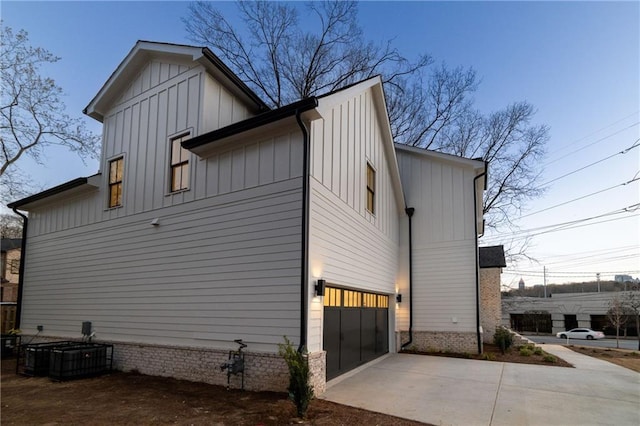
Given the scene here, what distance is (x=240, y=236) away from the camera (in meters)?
Answer: 8.10

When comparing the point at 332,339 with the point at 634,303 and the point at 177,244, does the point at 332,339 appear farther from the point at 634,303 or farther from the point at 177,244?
the point at 634,303

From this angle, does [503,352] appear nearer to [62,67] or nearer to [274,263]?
[274,263]

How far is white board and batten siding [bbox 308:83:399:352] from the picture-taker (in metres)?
7.78

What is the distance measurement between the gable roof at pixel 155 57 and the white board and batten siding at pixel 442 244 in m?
6.92

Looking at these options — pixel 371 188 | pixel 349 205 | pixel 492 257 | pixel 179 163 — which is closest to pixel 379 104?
pixel 371 188

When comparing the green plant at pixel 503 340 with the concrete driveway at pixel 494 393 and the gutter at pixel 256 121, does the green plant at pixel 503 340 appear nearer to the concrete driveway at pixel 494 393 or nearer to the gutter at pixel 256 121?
the concrete driveway at pixel 494 393

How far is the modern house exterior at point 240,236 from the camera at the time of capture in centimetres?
760

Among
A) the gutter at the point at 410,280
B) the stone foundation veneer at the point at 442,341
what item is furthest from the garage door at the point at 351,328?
the stone foundation veneer at the point at 442,341

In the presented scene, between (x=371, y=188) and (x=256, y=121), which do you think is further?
(x=371, y=188)

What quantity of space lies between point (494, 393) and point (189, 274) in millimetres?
6821

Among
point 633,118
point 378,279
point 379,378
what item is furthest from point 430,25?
point 379,378

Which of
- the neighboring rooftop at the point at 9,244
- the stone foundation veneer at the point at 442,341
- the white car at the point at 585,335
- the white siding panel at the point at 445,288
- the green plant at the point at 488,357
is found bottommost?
the white car at the point at 585,335

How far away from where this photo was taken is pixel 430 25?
16.2 m

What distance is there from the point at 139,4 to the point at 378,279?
12.3 m
